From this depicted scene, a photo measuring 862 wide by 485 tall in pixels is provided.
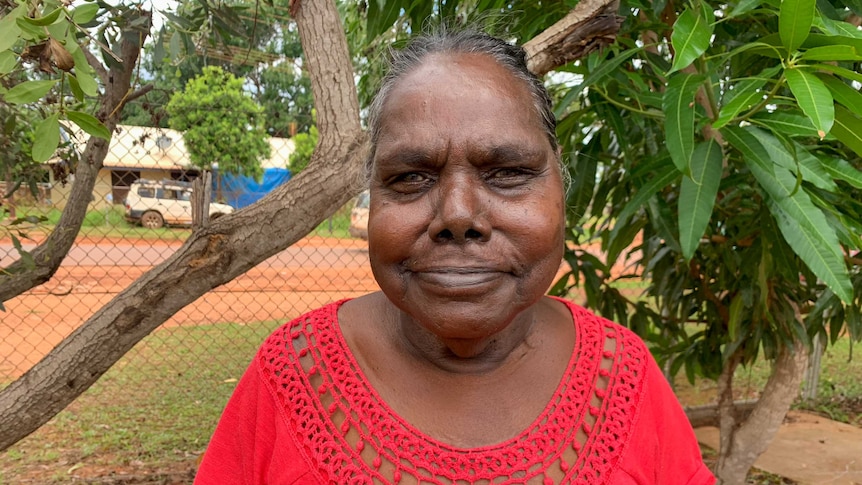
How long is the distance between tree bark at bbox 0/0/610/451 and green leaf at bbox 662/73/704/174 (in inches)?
33.1

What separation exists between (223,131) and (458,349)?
36.2 ft

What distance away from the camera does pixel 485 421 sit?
1228 millimetres

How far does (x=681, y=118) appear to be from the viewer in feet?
4.70

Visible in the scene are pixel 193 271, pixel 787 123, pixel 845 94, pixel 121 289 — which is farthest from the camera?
pixel 121 289

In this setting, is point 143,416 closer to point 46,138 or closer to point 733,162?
point 46,138

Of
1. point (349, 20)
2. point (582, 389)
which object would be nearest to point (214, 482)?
point (582, 389)

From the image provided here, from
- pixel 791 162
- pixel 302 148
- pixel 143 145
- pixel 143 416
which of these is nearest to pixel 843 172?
pixel 791 162

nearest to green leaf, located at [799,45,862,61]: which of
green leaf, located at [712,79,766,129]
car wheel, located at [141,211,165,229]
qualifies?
green leaf, located at [712,79,766,129]

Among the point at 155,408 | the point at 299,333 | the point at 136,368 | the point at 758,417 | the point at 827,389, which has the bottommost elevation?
the point at 136,368

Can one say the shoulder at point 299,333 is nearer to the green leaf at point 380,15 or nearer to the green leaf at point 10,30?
the green leaf at point 10,30

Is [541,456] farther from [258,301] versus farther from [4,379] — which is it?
[258,301]

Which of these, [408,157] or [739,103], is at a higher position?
[739,103]

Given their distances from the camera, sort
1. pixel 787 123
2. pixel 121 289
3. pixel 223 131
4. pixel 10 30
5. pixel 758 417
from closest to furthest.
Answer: pixel 10 30 < pixel 787 123 < pixel 758 417 < pixel 121 289 < pixel 223 131

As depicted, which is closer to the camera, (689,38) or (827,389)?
(689,38)
